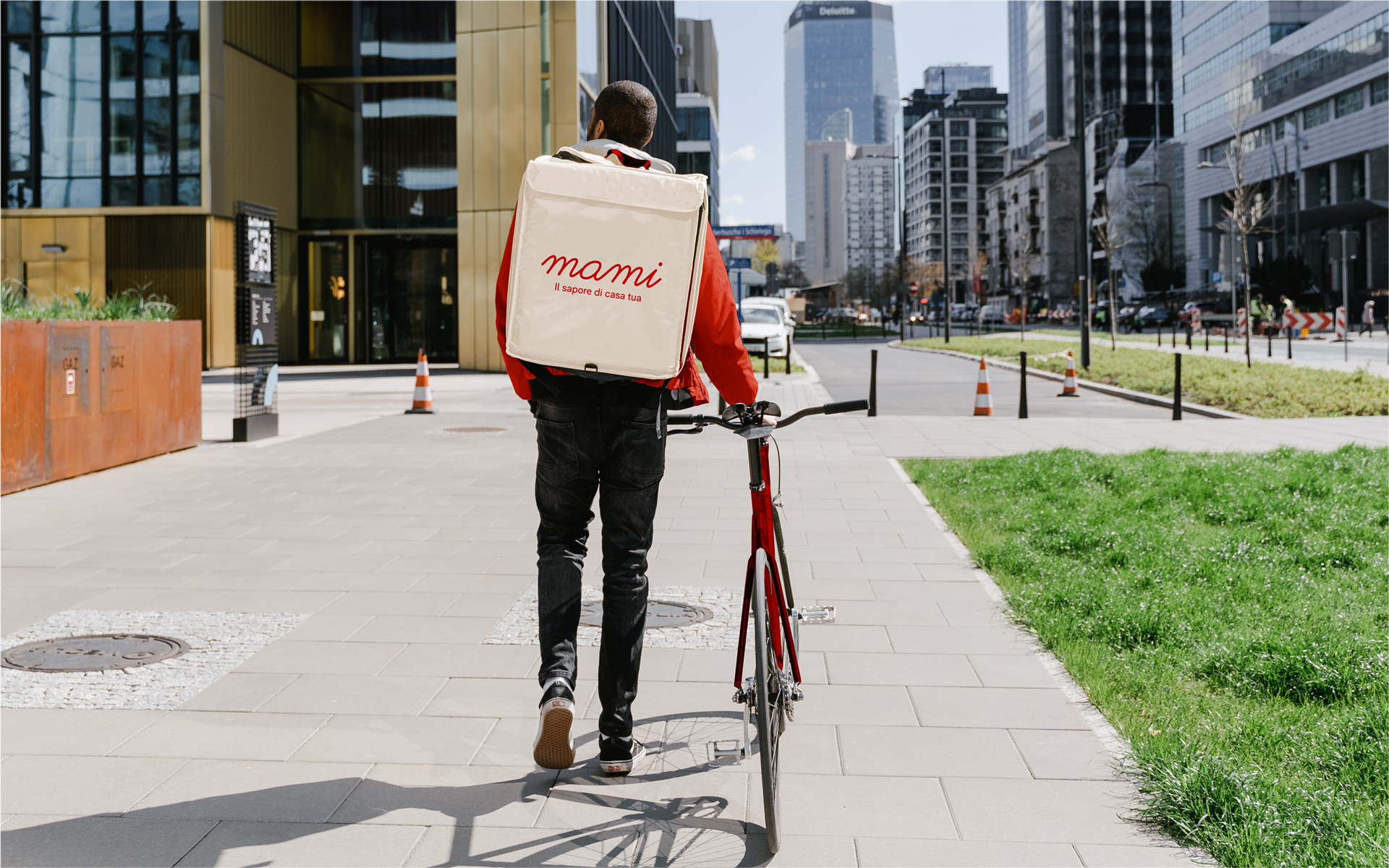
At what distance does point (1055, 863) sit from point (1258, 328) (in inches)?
2022

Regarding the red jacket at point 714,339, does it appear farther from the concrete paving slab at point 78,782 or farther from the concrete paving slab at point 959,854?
the concrete paving slab at point 78,782

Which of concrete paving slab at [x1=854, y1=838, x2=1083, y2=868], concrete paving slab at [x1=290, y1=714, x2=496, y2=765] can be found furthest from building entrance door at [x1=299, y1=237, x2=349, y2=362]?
concrete paving slab at [x1=854, y1=838, x2=1083, y2=868]

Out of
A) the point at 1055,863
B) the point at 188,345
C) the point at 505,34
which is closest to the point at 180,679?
the point at 1055,863

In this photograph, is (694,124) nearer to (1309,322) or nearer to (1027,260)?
(1027,260)

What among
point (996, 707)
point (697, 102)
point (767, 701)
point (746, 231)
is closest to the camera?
point (767, 701)

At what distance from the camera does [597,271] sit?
3457mm

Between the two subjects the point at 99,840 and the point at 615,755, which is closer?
the point at 99,840

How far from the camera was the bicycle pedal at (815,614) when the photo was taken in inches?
154

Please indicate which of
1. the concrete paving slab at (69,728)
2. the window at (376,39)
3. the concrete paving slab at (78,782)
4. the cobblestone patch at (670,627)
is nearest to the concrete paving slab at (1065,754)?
the cobblestone patch at (670,627)

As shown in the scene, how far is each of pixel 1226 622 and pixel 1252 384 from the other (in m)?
15.2

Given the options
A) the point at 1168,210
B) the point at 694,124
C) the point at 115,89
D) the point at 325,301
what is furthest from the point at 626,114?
the point at 1168,210

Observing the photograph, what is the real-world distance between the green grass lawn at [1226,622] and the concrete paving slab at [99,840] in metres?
2.63

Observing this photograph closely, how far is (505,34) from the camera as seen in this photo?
3158 cm

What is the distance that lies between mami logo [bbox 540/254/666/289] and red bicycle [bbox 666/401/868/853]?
16.3 inches
